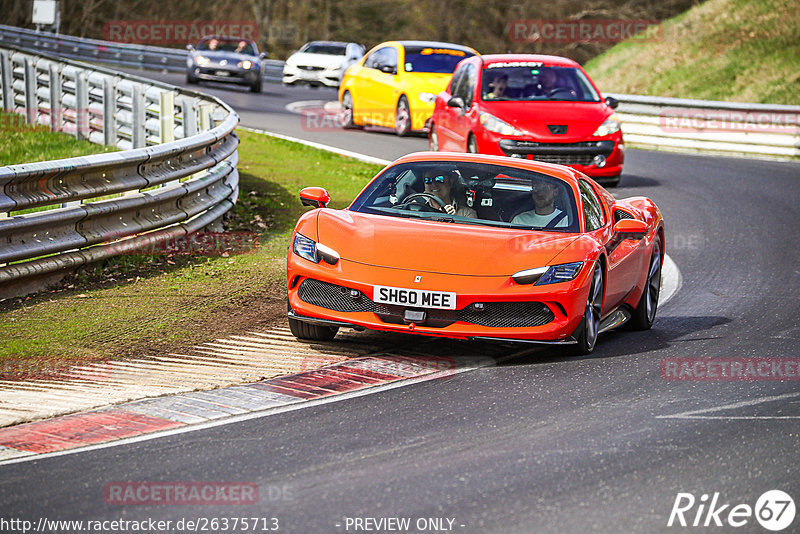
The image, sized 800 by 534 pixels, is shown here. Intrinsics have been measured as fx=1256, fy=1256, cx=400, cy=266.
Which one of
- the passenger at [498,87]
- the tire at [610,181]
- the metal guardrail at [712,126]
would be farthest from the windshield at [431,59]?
the tire at [610,181]

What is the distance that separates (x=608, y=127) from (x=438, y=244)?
9372mm

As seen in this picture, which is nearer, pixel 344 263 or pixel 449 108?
pixel 344 263

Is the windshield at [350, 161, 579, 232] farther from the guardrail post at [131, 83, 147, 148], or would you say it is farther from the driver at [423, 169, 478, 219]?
the guardrail post at [131, 83, 147, 148]

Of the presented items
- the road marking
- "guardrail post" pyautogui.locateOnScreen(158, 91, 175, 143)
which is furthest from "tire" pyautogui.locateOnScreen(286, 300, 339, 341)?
"guardrail post" pyautogui.locateOnScreen(158, 91, 175, 143)

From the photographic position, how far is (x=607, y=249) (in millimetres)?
9055

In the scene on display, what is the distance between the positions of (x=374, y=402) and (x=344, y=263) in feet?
4.93

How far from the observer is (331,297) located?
826cm

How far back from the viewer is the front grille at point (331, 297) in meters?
8.13

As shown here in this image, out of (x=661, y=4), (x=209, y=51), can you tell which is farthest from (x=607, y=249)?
(x=661, y=4)

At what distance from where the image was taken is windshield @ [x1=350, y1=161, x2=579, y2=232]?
29.2 feet

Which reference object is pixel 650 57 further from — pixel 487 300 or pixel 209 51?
pixel 487 300

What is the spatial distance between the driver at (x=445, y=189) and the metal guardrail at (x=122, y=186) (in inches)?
112

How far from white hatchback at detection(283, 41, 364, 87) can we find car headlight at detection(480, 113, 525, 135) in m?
23.1

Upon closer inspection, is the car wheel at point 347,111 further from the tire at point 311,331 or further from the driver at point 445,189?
the tire at point 311,331
